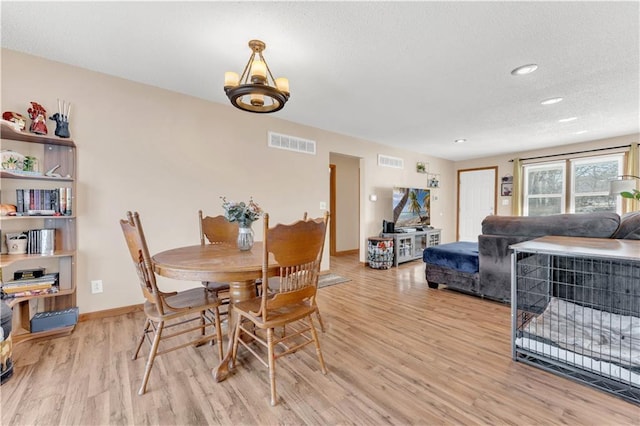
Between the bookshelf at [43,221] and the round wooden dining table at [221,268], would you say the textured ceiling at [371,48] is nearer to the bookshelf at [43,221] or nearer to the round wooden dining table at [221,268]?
the bookshelf at [43,221]

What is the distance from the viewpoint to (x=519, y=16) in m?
1.78

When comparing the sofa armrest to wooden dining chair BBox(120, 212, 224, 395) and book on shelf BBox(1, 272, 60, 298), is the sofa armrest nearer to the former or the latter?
wooden dining chair BBox(120, 212, 224, 395)

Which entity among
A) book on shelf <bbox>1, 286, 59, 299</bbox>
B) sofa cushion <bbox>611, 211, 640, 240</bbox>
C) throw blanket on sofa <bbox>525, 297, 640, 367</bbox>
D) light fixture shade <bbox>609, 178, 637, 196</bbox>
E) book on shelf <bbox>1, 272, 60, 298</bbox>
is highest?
light fixture shade <bbox>609, 178, 637, 196</bbox>

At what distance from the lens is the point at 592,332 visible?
1.83 m

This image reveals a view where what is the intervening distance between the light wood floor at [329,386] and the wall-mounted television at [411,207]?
307 cm

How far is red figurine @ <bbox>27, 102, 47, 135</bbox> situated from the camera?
2176 mm

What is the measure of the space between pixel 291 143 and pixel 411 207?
9.85ft

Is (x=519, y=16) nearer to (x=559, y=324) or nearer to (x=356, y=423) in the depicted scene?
(x=559, y=324)

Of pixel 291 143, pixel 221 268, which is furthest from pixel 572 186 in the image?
pixel 221 268

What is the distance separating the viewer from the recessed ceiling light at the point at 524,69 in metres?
2.42

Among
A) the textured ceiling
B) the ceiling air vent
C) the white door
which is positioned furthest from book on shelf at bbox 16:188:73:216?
the white door

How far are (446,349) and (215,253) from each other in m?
1.89

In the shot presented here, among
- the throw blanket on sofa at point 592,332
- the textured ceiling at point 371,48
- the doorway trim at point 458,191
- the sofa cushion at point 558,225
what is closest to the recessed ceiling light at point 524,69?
the textured ceiling at point 371,48

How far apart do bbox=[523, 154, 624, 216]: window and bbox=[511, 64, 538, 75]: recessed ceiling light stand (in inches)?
167
